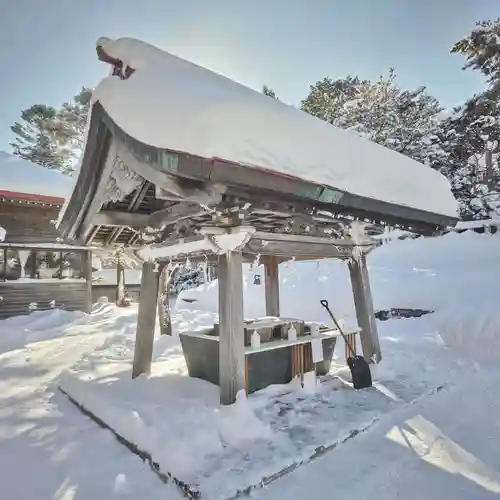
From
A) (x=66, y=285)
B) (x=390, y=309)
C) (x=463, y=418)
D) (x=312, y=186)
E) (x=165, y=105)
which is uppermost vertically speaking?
(x=165, y=105)

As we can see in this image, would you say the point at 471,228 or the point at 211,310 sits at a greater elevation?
the point at 471,228

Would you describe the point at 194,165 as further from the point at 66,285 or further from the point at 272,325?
the point at 66,285

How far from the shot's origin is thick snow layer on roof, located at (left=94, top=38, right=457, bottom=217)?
7.76 feet

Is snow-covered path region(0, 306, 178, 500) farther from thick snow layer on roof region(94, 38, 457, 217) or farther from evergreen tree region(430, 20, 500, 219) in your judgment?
evergreen tree region(430, 20, 500, 219)

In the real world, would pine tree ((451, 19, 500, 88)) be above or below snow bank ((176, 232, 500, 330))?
above

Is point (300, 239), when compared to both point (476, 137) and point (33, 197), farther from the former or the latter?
point (476, 137)

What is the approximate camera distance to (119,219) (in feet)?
14.4

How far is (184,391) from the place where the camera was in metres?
3.99

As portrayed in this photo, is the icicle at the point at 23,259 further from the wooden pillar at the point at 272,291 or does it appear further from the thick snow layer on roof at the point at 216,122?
the thick snow layer on roof at the point at 216,122

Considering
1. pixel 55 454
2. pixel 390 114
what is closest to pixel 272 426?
pixel 55 454

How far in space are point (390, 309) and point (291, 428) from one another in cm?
587

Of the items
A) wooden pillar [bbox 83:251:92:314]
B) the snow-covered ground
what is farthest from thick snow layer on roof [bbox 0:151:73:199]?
the snow-covered ground

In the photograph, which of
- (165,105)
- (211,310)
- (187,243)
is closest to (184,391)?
(187,243)

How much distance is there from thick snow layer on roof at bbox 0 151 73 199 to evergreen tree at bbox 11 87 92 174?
24.4ft
